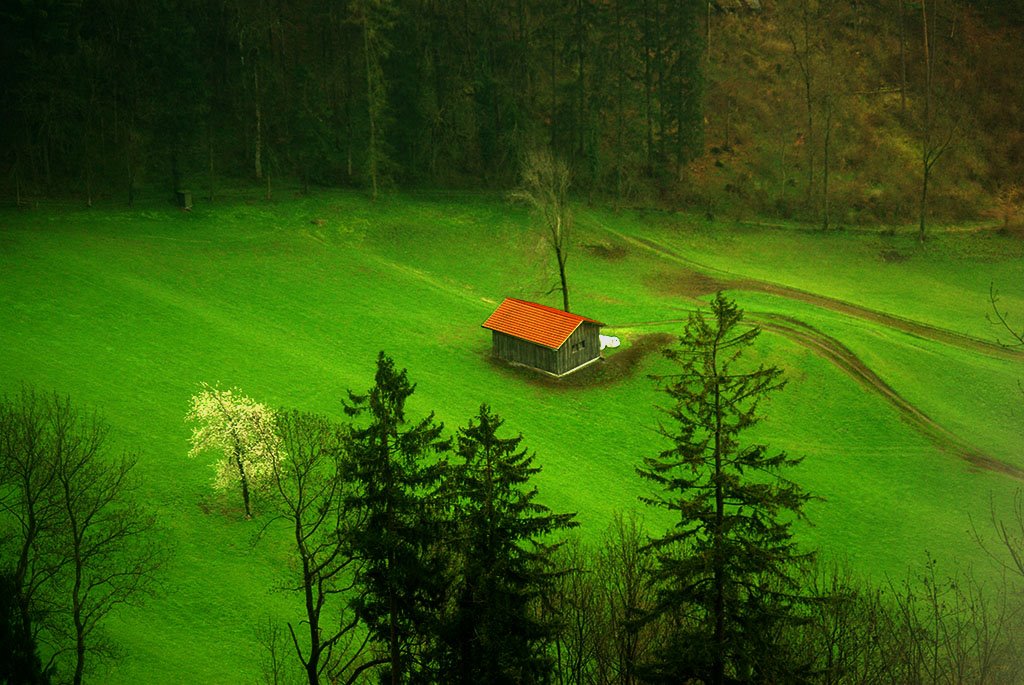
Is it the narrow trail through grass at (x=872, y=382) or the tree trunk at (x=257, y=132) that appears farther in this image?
the tree trunk at (x=257, y=132)

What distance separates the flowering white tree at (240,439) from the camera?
1644 inches

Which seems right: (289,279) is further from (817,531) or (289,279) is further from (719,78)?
(719,78)

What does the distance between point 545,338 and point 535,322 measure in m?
2.04

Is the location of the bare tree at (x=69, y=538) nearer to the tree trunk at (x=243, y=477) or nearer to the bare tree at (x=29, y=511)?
the bare tree at (x=29, y=511)

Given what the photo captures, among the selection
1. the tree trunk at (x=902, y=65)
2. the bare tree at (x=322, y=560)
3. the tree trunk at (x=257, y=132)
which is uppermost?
the tree trunk at (x=902, y=65)

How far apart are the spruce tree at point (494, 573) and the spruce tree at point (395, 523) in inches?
47.5

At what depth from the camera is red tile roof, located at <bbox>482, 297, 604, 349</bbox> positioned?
61.2m

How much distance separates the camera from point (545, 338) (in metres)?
61.4

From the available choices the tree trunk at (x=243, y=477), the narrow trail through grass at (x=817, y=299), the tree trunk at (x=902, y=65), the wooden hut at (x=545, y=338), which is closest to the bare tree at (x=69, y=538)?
the tree trunk at (x=243, y=477)

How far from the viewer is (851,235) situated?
95062 millimetres

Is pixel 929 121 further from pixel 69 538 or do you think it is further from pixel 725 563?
pixel 69 538

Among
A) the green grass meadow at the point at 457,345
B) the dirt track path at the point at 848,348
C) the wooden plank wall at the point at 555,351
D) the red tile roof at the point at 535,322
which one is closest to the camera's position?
the green grass meadow at the point at 457,345

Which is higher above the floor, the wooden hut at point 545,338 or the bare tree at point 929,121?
Result: the bare tree at point 929,121

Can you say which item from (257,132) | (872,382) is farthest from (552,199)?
(257,132)
